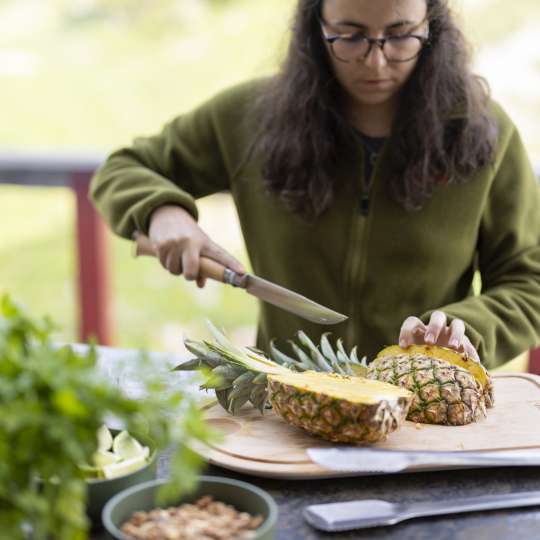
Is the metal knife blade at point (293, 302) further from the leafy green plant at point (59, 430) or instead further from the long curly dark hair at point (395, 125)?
the leafy green plant at point (59, 430)

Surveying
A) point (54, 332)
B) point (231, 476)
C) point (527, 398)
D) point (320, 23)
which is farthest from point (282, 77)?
point (54, 332)


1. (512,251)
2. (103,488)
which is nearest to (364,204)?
(512,251)

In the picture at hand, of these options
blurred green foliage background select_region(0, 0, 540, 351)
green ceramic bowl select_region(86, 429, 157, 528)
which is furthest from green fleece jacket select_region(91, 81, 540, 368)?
blurred green foliage background select_region(0, 0, 540, 351)

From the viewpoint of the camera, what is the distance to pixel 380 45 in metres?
1.97

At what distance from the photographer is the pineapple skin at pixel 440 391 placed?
1552 mm

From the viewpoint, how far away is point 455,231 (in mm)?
2236

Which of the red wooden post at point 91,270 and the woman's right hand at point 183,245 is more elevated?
the woman's right hand at point 183,245

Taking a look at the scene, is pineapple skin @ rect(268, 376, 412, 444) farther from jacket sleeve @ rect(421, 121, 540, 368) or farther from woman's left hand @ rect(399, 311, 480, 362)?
jacket sleeve @ rect(421, 121, 540, 368)

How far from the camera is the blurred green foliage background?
6176 millimetres

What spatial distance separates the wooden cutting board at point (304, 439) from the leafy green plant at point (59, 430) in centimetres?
53

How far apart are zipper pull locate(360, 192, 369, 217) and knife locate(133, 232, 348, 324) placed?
456 millimetres

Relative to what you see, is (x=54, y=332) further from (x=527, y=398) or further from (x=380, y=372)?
(x=527, y=398)

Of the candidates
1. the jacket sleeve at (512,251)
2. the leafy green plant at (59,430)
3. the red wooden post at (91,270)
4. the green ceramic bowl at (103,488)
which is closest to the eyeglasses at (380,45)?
the jacket sleeve at (512,251)

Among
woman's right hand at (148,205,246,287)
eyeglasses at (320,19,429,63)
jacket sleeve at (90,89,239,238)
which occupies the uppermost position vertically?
eyeglasses at (320,19,429,63)
